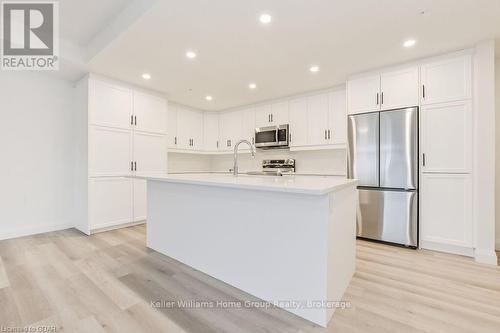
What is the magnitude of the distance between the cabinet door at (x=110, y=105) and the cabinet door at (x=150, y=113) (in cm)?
14

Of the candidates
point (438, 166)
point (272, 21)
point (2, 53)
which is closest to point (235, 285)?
point (272, 21)

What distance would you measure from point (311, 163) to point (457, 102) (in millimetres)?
2312

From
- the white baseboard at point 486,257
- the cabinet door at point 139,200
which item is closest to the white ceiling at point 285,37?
the cabinet door at point 139,200

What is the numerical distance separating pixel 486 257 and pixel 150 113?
16.5ft

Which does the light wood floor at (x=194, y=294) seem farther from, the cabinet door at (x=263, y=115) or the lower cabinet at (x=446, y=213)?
the cabinet door at (x=263, y=115)

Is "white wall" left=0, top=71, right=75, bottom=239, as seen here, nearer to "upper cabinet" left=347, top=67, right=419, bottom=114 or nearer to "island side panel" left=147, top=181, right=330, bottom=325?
"island side panel" left=147, top=181, right=330, bottom=325

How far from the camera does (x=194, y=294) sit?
1807 mm

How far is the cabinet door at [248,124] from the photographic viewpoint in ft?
16.2

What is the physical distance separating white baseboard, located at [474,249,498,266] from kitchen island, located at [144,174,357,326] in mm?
1626

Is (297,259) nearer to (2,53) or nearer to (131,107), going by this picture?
(131,107)

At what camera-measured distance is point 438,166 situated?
8.96 feet

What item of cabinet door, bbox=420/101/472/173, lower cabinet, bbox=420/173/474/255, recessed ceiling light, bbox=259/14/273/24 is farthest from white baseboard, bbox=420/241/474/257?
recessed ceiling light, bbox=259/14/273/24

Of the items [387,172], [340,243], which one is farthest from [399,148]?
[340,243]

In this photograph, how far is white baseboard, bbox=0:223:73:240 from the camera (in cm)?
313
